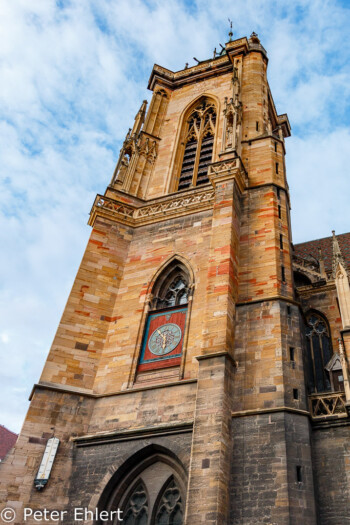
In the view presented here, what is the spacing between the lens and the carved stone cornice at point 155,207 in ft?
52.7

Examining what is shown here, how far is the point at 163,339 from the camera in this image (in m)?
13.0

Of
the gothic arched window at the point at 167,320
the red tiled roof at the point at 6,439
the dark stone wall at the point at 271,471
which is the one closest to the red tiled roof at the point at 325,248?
the gothic arched window at the point at 167,320

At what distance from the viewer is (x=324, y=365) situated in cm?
1427

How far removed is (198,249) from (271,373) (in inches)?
188

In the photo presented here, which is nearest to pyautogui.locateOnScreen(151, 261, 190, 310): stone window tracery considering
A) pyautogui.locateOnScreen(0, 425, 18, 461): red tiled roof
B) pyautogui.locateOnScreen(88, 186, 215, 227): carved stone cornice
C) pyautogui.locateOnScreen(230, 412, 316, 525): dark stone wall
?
pyautogui.locateOnScreen(88, 186, 215, 227): carved stone cornice

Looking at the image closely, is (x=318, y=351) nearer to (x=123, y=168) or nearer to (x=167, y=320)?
(x=167, y=320)

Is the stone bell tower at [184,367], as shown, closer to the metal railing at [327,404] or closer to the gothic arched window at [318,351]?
the metal railing at [327,404]

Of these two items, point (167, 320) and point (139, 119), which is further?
point (139, 119)

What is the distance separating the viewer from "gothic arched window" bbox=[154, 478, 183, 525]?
9.89 meters

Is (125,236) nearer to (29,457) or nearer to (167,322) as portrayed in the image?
(167,322)

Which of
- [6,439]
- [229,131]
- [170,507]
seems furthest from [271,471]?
[6,439]

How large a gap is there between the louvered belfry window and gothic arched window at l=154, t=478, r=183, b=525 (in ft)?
35.8

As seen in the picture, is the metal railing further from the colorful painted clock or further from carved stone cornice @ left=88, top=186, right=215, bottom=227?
carved stone cornice @ left=88, top=186, right=215, bottom=227

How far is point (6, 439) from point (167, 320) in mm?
27335
